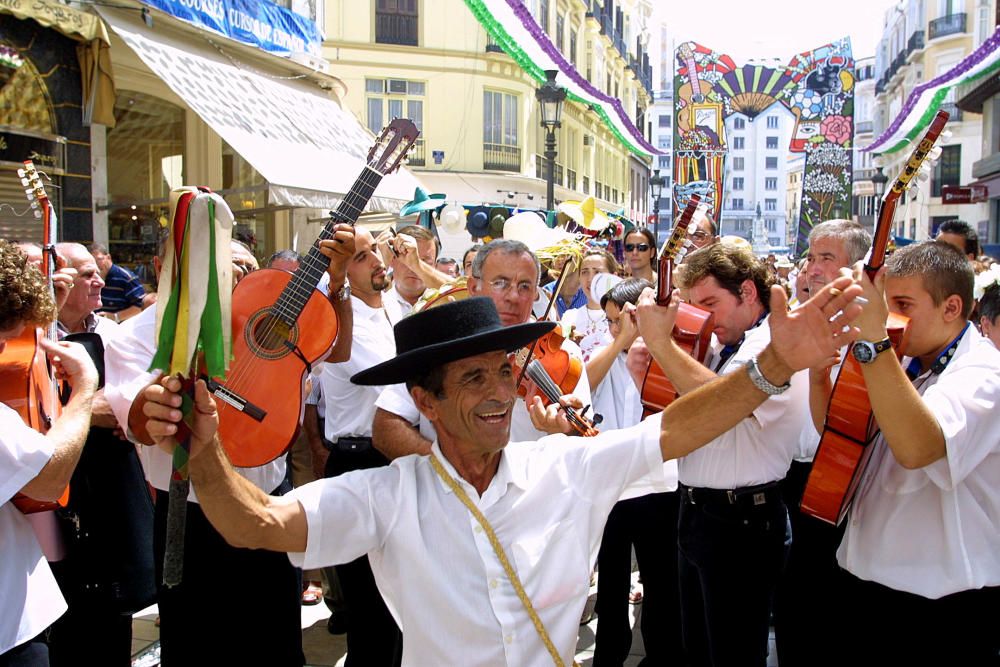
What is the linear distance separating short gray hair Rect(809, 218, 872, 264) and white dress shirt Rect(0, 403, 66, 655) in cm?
320

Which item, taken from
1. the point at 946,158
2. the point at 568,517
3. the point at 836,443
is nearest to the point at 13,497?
the point at 568,517

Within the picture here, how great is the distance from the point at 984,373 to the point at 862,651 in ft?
3.69

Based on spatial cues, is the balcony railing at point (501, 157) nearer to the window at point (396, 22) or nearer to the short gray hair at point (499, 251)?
the window at point (396, 22)

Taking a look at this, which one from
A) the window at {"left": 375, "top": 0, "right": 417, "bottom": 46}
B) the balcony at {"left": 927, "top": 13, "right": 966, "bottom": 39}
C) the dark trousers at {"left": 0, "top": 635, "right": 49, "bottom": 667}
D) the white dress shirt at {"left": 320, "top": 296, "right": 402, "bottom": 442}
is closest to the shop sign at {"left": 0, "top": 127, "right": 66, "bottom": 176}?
the white dress shirt at {"left": 320, "top": 296, "right": 402, "bottom": 442}

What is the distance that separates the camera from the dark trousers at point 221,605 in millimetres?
3252

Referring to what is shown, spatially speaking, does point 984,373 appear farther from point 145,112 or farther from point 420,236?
point 145,112

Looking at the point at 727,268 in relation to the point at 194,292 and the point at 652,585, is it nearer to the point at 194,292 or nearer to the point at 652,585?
the point at 652,585

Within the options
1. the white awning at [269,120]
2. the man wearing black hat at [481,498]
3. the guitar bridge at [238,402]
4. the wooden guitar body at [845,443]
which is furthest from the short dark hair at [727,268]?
the white awning at [269,120]

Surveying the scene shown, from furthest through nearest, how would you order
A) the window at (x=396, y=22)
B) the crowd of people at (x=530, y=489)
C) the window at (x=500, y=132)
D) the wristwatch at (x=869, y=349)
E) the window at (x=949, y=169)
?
the window at (x=949, y=169) → the window at (x=500, y=132) → the window at (x=396, y=22) → the wristwatch at (x=869, y=349) → the crowd of people at (x=530, y=489)

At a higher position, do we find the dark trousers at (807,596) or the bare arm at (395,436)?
the bare arm at (395,436)

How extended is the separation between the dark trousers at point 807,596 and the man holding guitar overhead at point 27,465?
287cm

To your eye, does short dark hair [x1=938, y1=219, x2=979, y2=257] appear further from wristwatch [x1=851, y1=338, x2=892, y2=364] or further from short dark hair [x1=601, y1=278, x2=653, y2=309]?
wristwatch [x1=851, y1=338, x2=892, y2=364]

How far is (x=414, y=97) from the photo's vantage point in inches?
1008

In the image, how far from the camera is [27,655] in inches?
99.6
